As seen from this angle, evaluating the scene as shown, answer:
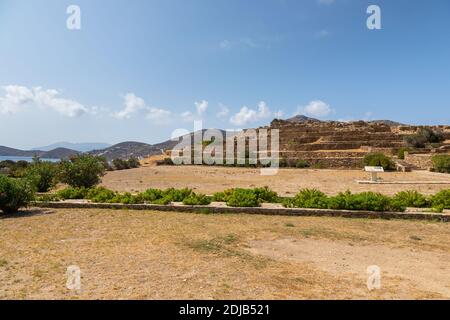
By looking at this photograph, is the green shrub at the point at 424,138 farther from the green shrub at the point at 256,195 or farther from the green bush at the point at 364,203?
the green shrub at the point at 256,195

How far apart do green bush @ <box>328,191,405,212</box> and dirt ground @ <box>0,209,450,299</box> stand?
0.75 meters

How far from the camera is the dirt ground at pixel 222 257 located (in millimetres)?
4914

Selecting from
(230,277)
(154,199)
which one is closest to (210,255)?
(230,277)

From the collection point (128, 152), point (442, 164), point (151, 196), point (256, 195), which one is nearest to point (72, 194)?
point (151, 196)

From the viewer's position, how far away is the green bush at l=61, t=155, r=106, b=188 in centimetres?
1636

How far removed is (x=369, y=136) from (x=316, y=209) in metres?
37.0

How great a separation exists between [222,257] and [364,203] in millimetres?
Answer: 6072

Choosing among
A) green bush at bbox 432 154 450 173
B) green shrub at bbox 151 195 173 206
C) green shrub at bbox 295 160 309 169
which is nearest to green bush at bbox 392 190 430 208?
green shrub at bbox 151 195 173 206

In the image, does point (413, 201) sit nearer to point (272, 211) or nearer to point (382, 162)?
point (272, 211)

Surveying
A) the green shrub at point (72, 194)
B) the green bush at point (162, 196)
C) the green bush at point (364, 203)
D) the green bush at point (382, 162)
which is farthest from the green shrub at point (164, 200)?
the green bush at point (382, 162)

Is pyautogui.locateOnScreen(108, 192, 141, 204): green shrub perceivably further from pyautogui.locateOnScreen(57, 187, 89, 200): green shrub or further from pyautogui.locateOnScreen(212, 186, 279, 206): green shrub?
pyautogui.locateOnScreen(212, 186, 279, 206): green shrub

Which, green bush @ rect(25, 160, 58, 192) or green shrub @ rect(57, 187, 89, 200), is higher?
green bush @ rect(25, 160, 58, 192)

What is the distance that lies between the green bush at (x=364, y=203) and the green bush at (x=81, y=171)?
11.1 m
